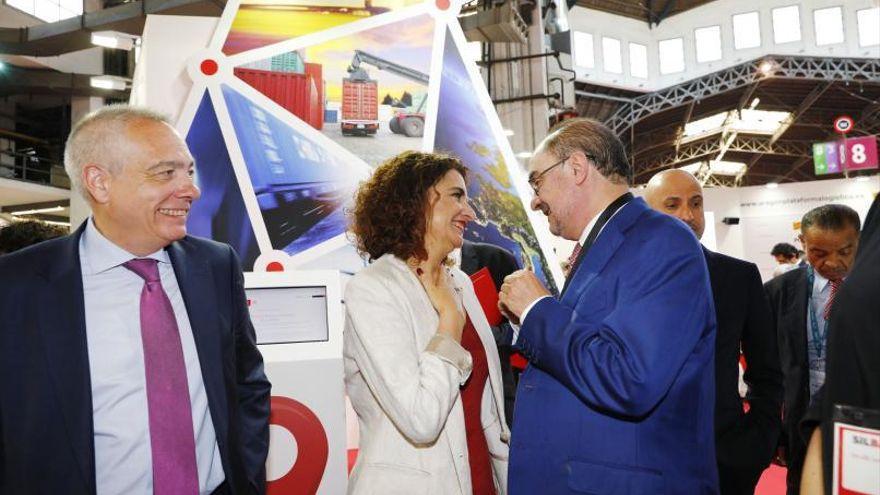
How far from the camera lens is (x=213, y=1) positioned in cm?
828

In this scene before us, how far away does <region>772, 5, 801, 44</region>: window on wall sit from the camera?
66.1 ft

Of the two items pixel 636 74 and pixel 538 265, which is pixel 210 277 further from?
pixel 636 74

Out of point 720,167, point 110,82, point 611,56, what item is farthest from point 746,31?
point 110,82

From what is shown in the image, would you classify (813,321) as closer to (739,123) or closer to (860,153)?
(860,153)

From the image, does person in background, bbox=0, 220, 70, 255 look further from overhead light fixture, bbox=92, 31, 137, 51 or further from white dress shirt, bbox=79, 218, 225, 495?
overhead light fixture, bbox=92, 31, 137, 51

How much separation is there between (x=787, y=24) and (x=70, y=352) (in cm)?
2363

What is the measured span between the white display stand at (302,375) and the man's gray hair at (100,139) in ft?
2.79

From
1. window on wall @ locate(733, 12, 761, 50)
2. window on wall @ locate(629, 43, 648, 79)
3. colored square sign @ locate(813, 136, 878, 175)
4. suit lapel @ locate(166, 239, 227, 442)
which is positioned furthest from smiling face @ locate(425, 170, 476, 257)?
window on wall @ locate(733, 12, 761, 50)

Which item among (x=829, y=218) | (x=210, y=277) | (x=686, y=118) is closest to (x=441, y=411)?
(x=210, y=277)

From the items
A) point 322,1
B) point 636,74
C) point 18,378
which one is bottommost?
point 18,378

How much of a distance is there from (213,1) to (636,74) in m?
16.4

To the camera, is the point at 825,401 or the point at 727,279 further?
the point at 727,279

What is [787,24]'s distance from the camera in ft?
66.4

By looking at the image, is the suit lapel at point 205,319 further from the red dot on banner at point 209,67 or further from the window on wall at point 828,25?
the window on wall at point 828,25
